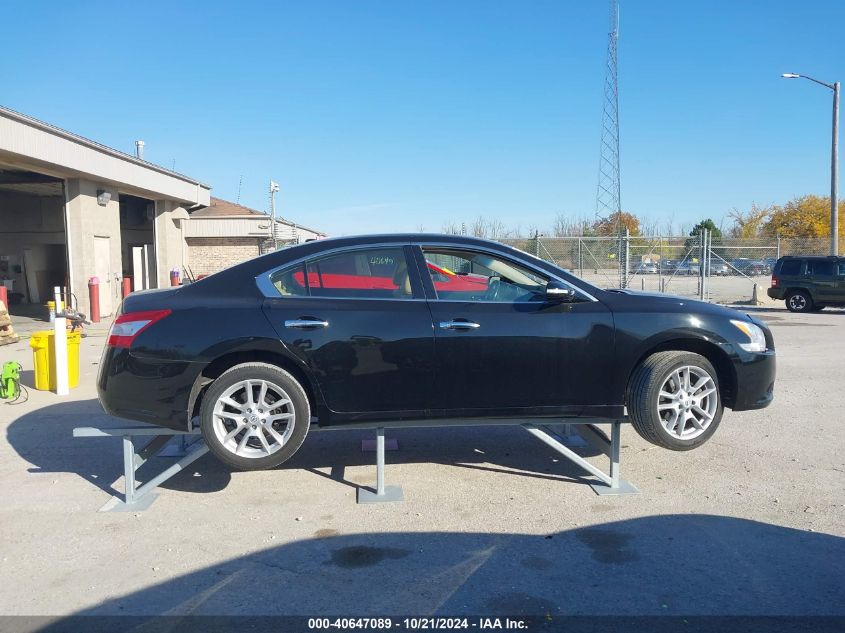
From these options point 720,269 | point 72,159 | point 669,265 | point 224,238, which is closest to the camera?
point 72,159

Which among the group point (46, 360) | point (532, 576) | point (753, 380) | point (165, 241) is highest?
point (165, 241)

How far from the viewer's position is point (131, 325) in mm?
4758

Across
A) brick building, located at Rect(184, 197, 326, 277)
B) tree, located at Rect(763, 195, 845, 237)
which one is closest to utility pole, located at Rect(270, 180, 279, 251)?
brick building, located at Rect(184, 197, 326, 277)

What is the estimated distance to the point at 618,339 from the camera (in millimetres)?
4996

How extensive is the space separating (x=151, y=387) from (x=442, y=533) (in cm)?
217

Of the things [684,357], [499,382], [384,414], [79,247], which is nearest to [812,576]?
[684,357]

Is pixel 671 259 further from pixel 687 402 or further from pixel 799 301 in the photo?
pixel 687 402

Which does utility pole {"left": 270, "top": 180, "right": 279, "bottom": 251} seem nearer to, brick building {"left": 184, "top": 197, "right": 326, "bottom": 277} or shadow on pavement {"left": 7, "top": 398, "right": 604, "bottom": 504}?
brick building {"left": 184, "top": 197, "right": 326, "bottom": 277}

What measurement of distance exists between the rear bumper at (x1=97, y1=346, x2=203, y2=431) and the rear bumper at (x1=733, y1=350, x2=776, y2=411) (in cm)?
388

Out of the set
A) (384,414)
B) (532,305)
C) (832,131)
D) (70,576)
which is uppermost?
(832,131)

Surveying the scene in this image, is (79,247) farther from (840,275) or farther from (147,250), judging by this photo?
(840,275)

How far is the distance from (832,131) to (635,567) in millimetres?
26304

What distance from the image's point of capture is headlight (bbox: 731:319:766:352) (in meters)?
5.21

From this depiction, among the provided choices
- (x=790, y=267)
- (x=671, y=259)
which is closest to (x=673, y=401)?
(x=790, y=267)
